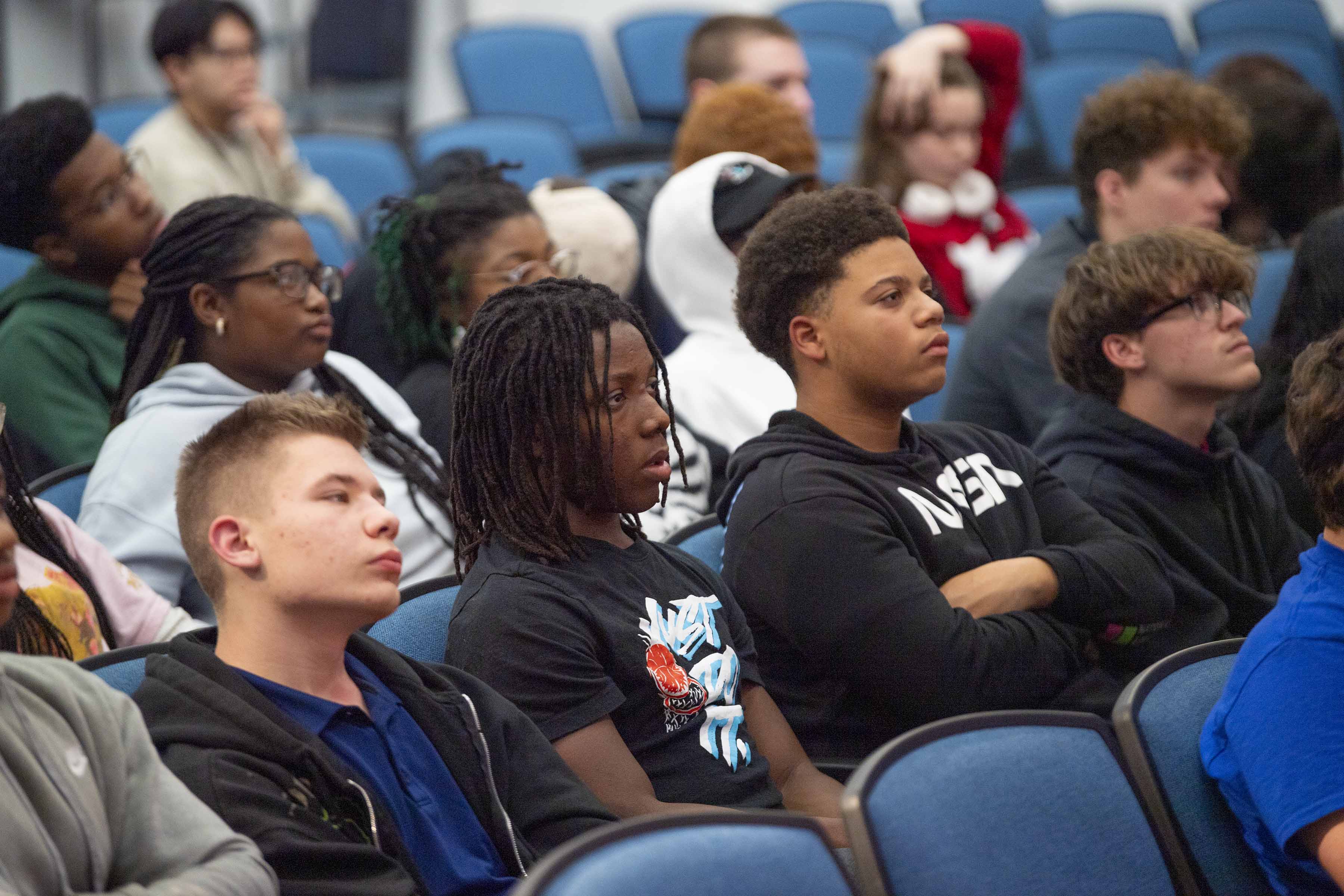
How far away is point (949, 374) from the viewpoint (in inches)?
132

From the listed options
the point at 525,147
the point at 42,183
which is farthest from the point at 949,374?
the point at 525,147

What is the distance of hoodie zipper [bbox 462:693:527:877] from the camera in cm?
164

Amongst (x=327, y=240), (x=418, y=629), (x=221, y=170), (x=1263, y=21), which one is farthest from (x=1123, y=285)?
(x=1263, y=21)

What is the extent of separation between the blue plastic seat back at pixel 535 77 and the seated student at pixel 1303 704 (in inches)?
173

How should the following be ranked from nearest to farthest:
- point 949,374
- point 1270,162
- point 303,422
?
1. point 303,422
2. point 949,374
3. point 1270,162

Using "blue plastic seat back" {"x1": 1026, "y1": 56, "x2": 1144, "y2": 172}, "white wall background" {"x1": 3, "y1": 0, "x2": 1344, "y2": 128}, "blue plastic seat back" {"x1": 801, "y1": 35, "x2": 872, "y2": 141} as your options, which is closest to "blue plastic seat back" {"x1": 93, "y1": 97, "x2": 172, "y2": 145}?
"white wall background" {"x1": 3, "y1": 0, "x2": 1344, "y2": 128}

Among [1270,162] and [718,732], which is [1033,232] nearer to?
[1270,162]

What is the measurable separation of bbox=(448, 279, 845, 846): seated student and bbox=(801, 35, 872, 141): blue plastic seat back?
14.7 ft

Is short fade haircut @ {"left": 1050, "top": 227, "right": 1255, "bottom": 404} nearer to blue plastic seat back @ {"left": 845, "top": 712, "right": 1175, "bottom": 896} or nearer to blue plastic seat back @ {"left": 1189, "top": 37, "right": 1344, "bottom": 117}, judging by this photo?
blue plastic seat back @ {"left": 845, "top": 712, "right": 1175, "bottom": 896}

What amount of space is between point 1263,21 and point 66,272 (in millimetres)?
6213

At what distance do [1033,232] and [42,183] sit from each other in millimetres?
2842

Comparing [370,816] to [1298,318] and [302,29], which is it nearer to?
[1298,318]

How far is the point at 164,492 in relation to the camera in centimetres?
233

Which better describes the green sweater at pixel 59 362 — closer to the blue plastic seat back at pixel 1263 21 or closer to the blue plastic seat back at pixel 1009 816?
the blue plastic seat back at pixel 1009 816
